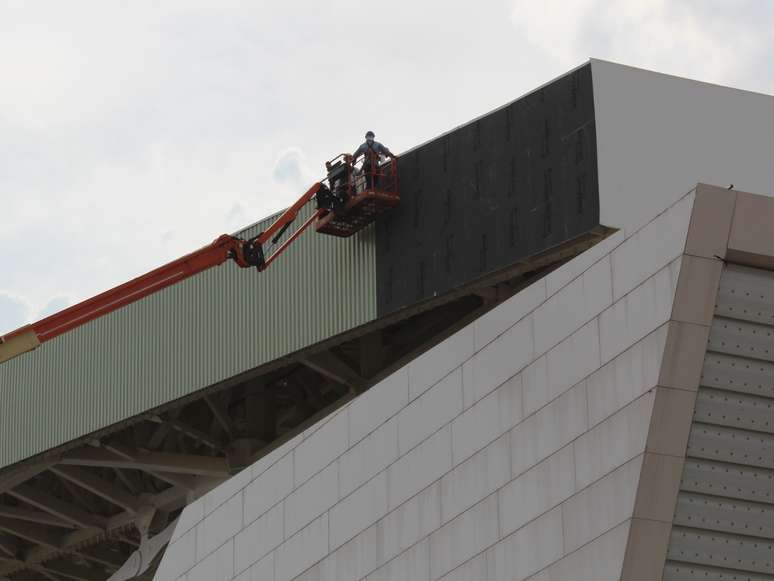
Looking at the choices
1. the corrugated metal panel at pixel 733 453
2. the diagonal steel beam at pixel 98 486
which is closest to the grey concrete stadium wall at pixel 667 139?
the corrugated metal panel at pixel 733 453

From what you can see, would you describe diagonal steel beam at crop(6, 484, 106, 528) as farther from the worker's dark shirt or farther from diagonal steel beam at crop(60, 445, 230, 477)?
the worker's dark shirt

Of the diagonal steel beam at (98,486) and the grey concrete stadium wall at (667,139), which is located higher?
the grey concrete stadium wall at (667,139)

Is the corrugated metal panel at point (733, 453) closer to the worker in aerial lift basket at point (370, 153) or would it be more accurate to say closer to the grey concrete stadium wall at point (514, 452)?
the grey concrete stadium wall at point (514, 452)

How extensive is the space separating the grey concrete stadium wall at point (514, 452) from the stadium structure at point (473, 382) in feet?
0.12

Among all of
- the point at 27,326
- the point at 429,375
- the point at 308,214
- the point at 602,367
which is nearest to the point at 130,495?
the point at 27,326

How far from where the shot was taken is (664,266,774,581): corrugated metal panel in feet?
57.3

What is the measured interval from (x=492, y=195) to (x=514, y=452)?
14.6 m

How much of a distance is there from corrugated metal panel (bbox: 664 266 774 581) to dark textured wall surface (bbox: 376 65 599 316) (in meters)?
14.1

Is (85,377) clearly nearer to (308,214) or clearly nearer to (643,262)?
(308,214)

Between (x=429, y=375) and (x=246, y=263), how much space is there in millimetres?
16286

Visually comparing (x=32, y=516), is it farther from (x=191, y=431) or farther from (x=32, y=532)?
(x=191, y=431)

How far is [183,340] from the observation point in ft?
137

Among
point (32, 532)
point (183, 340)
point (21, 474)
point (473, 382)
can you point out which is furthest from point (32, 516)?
point (473, 382)

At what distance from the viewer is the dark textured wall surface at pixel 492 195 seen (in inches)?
1286
